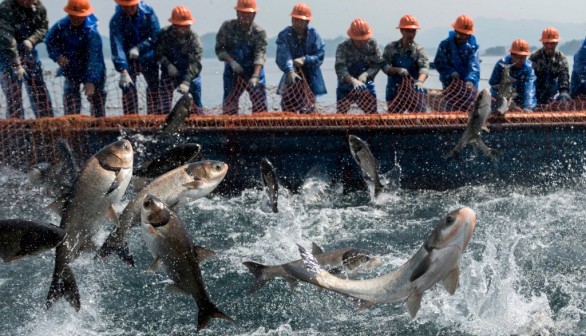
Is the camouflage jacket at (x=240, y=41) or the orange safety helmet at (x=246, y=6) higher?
the orange safety helmet at (x=246, y=6)

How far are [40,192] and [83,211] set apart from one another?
4.81m

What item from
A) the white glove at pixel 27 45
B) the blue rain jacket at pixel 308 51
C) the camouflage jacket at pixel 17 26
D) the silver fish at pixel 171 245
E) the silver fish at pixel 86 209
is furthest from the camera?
the blue rain jacket at pixel 308 51

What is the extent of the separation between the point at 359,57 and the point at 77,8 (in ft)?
14.2

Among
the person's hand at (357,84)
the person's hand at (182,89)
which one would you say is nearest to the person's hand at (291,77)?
the person's hand at (357,84)

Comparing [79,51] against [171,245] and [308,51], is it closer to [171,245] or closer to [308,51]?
[308,51]

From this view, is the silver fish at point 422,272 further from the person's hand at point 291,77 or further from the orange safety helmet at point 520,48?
the orange safety helmet at point 520,48

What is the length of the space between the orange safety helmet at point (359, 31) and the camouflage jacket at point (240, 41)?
1386mm

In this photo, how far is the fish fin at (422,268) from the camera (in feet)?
16.1

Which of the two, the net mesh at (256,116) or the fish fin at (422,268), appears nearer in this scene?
the fish fin at (422,268)

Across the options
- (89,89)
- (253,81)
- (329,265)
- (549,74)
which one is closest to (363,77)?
(253,81)

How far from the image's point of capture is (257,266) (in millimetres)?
6203

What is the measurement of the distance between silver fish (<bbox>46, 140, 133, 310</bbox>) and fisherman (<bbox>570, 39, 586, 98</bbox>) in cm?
943

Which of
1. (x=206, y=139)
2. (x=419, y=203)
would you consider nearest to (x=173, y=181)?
(x=206, y=139)

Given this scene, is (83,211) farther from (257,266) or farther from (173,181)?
(257,266)
